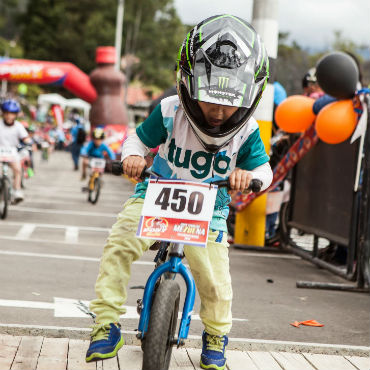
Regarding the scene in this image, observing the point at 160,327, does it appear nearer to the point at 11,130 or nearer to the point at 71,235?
the point at 71,235

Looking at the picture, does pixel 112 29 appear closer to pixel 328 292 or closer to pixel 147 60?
pixel 147 60

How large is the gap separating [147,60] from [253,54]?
64.5 metres

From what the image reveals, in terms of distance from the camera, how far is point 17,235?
9508mm

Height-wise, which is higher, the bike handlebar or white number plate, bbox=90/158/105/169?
the bike handlebar

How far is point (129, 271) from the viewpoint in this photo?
379 cm

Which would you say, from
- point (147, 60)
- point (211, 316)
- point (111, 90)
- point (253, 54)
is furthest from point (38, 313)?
point (147, 60)

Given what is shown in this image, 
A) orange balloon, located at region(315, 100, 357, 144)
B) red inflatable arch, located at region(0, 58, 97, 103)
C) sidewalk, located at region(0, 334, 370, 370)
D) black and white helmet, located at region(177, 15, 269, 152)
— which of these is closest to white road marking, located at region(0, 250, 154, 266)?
orange balloon, located at region(315, 100, 357, 144)

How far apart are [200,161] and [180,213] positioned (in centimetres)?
47

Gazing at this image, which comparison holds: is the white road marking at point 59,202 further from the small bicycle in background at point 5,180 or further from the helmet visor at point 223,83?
the helmet visor at point 223,83

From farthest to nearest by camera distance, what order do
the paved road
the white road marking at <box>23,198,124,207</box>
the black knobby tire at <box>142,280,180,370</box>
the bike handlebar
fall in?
the white road marking at <box>23,198,124,207</box>, the paved road, the bike handlebar, the black knobby tire at <box>142,280,180,370</box>

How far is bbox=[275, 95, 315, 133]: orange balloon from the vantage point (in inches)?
321

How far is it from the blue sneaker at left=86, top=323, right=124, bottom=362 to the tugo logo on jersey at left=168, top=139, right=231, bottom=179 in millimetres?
933

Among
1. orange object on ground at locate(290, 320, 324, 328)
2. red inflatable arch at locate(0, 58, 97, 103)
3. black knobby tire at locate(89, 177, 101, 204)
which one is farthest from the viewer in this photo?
red inflatable arch at locate(0, 58, 97, 103)

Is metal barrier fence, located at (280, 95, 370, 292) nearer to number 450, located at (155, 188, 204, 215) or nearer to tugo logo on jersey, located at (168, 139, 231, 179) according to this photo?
tugo logo on jersey, located at (168, 139, 231, 179)
